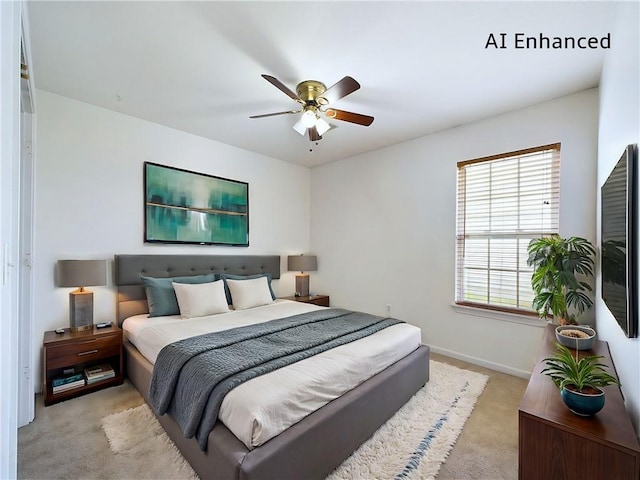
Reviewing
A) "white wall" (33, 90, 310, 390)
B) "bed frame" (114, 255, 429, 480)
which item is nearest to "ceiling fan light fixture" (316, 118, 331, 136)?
"white wall" (33, 90, 310, 390)

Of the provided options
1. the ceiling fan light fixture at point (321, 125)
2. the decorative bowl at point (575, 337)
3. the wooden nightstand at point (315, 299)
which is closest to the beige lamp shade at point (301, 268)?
the wooden nightstand at point (315, 299)

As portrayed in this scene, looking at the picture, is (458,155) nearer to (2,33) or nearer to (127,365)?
(2,33)

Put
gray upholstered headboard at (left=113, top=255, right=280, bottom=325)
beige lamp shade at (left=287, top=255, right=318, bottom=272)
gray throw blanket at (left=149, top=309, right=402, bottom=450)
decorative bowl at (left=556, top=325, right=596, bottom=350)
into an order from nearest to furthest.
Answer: gray throw blanket at (left=149, top=309, right=402, bottom=450)
decorative bowl at (left=556, top=325, right=596, bottom=350)
gray upholstered headboard at (left=113, top=255, right=280, bottom=325)
beige lamp shade at (left=287, top=255, right=318, bottom=272)

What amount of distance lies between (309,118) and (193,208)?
208 centimetres

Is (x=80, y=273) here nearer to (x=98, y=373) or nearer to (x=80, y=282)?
(x=80, y=282)

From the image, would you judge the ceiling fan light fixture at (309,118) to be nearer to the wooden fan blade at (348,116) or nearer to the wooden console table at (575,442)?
the wooden fan blade at (348,116)

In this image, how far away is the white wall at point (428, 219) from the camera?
110 inches

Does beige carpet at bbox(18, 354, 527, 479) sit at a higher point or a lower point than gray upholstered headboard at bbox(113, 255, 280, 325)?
lower

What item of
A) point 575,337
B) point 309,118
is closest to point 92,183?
point 309,118

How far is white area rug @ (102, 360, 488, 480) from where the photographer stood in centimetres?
177

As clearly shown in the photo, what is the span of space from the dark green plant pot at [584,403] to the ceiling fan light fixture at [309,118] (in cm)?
242

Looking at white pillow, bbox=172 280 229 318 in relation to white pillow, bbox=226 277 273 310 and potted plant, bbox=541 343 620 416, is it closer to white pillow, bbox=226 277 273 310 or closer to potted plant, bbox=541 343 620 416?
white pillow, bbox=226 277 273 310

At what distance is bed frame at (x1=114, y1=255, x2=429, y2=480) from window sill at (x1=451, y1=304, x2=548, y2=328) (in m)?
0.98

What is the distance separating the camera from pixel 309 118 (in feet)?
8.29
